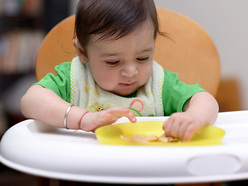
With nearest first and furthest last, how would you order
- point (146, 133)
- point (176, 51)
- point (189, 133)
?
point (189, 133) → point (146, 133) → point (176, 51)

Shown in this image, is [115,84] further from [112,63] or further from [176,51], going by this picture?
[176,51]

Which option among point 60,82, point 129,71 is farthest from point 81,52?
point 129,71

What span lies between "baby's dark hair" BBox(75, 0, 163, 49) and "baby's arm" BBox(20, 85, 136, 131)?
0.17 m

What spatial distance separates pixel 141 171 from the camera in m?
0.46

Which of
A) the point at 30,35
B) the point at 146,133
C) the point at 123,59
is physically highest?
the point at 123,59

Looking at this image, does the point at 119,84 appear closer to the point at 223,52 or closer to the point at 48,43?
the point at 48,43

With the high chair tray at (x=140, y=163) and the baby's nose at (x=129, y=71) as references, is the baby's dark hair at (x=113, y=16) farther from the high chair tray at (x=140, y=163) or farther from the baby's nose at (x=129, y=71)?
the high chair tray at (x=140, y=163)

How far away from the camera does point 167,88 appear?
0.93 m

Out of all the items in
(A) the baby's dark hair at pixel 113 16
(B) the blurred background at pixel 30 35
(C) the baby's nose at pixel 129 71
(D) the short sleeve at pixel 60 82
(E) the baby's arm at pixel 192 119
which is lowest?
(B) the blurred background at pixel 30 35

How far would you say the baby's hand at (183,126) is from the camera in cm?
60

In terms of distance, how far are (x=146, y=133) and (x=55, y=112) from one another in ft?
0.60

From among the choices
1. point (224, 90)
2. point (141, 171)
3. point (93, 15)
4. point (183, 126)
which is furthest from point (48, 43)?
point (224, 90)

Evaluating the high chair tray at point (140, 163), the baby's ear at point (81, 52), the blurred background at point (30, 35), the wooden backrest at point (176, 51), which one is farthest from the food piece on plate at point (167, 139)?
the blurred background at point (30, 35)

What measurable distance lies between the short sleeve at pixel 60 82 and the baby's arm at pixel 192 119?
0.31 m
